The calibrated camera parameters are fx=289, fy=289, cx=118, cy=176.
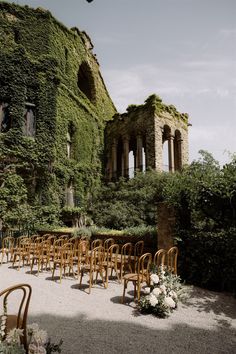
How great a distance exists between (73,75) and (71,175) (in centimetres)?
730

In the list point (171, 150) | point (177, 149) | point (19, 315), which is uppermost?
point (177, 149)

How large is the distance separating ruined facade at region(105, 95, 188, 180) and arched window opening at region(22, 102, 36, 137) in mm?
7535

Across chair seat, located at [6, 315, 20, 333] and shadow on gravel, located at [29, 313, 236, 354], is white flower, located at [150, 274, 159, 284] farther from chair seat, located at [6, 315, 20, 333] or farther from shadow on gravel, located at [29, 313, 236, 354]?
chair seat, located at [6, 315, 20, 333]

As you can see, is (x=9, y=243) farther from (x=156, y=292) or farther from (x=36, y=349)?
(x=36, y=349)

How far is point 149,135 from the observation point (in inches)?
816

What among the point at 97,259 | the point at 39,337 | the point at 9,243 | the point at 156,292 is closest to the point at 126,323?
the point at 156,292

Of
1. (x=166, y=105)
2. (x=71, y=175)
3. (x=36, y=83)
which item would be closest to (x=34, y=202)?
(x=71, y=175)

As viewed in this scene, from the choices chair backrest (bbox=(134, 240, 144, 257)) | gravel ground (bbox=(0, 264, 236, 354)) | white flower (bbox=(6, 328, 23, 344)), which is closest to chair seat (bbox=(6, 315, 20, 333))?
white flower (bbox=(6, 328, 23, 344))

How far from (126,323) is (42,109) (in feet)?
50.6

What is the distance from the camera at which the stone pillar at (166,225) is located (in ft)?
23.8

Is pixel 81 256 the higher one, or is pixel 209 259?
pixel 209 259

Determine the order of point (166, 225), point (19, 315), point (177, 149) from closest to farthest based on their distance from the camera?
point (19, 315), point (166, 225), point (177, 149)

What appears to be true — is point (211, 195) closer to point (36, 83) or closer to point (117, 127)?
point (36, 83)

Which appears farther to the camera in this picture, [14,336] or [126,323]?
[126,323]
